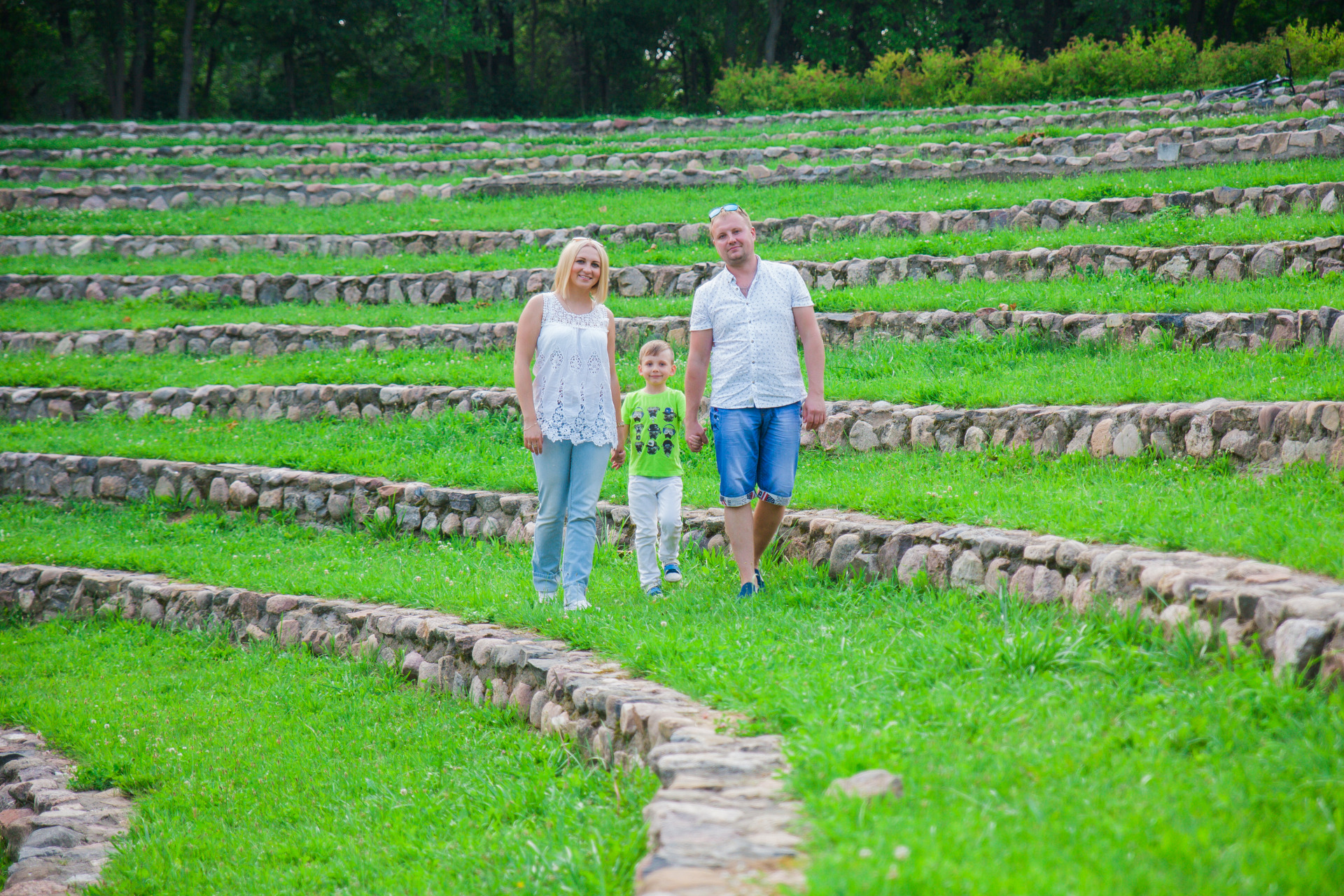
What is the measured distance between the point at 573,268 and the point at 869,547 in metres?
2.46

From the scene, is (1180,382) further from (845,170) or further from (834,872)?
(845,170)

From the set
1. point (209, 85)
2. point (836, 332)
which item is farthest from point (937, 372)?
point (209, 85)

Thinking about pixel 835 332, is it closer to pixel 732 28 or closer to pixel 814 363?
pixel 814 363

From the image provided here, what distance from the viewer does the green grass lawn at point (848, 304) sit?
8.73m

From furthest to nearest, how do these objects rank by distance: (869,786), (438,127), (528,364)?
(438,127)
(528,364)
(869,786)

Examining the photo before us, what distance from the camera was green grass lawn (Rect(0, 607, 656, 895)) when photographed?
413 centimetres

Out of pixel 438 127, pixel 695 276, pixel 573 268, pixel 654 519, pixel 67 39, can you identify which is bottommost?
pixel 654 519

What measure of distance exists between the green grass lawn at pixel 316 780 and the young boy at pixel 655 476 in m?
1.46

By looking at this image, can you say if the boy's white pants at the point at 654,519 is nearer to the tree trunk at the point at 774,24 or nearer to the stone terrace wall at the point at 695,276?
the stone terrace wall at the point at 695,276

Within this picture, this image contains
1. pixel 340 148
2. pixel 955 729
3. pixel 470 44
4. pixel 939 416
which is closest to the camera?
pixel 955 729

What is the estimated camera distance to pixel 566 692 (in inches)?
202

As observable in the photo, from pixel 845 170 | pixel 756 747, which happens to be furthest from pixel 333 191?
pixel 756 747

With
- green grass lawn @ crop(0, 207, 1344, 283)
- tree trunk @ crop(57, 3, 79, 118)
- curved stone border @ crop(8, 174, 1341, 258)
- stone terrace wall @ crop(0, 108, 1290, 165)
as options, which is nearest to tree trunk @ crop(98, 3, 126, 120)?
tree trunk @ crop(57, 3, 79, 118)

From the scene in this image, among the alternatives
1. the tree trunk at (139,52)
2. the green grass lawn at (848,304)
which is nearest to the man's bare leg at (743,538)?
the green grass lawn at (848,304)
